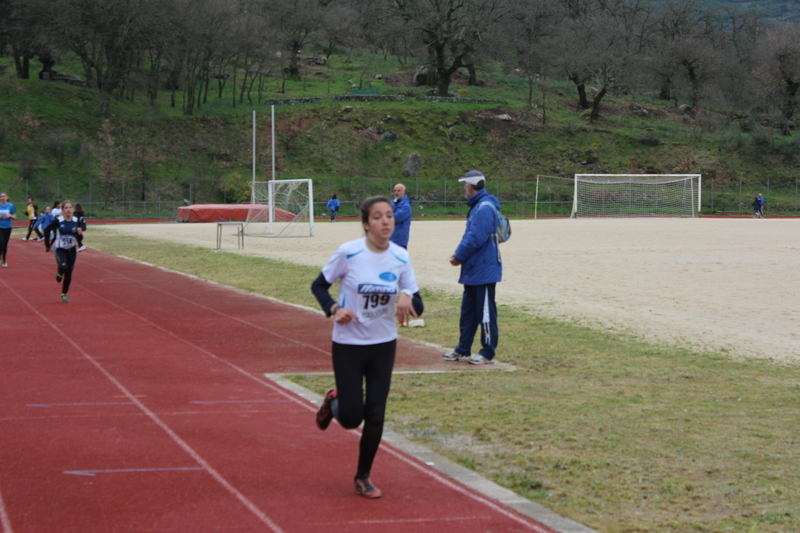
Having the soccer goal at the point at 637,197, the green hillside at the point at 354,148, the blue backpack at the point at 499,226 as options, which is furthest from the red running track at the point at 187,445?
the soccer goal at the point at 637,197

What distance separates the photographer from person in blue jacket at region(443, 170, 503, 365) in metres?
9.28

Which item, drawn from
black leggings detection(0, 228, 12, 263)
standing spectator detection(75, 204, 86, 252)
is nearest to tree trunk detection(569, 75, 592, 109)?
standing spectator detection(75, 204, 86, 252)

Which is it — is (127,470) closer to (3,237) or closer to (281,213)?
(3,237)

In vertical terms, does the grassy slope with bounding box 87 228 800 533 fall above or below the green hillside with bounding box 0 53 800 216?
below

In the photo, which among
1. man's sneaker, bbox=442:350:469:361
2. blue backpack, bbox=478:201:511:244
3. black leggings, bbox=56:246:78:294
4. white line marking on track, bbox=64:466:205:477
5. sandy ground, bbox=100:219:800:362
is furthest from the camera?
black leggings, bbox=56:246:78:294

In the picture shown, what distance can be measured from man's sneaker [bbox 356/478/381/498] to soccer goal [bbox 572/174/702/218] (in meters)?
61.8

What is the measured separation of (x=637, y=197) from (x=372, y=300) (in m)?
65.3

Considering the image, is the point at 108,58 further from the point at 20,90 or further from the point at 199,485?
the point at 199,485

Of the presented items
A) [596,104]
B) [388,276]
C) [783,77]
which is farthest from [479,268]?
[783,77]

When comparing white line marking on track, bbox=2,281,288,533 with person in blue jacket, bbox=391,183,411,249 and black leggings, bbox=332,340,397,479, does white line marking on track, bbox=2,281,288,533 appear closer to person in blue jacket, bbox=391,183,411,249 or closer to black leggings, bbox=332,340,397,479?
black leggings, bbox=332,340,397,479

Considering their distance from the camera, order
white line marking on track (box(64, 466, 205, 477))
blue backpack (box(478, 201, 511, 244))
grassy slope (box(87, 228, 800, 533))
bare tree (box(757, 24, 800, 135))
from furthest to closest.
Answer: bare tree (box(757, 24, 800, 135)) → blue backpack (box(478, 201, 511, 244)) → white line marking on track (box(64, 466, 205, 477)) → grassy slope (box(87, 228, 800, 533))

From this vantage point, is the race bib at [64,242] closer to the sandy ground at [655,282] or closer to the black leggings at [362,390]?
the sandy ground at [655,282]

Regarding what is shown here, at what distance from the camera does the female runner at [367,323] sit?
199 inches

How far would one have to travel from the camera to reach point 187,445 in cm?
612
